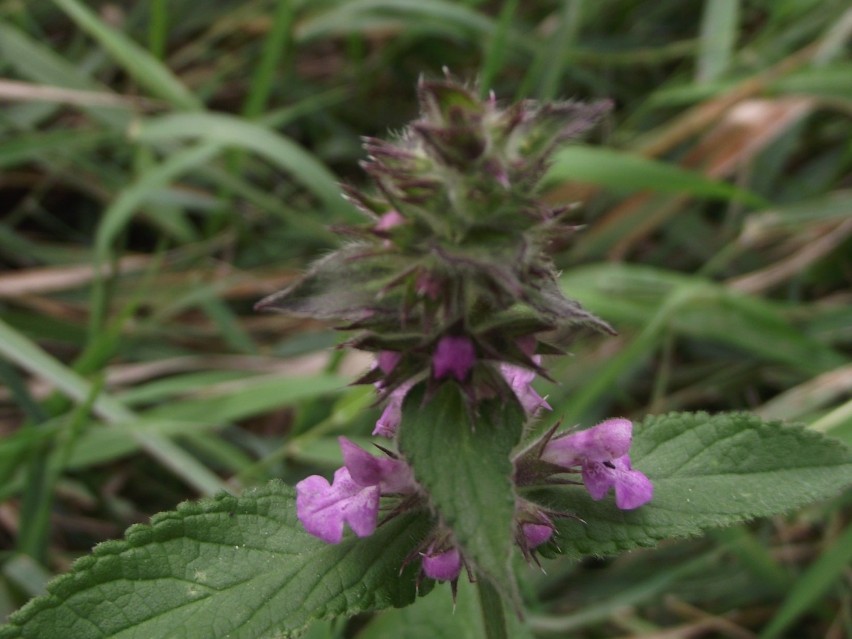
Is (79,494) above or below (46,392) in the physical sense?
below

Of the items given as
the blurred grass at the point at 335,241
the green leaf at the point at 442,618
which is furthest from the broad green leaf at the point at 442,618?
the blurred grass at the point at 335,241

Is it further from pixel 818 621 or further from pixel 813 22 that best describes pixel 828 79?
pixel 818 621

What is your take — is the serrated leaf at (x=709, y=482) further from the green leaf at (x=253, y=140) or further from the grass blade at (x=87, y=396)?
the green leaf at (x=253, y=140)

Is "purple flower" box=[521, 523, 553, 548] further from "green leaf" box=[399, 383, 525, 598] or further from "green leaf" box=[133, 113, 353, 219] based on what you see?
"green leaf" box=[133, 113, 353, 219]

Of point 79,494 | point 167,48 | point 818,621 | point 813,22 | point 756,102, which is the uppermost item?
point 167,48

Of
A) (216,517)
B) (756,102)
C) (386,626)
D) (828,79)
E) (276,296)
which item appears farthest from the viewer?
(756,102)

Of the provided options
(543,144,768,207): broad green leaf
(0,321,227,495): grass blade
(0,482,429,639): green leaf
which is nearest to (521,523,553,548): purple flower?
(0,482,429,639): green leaf

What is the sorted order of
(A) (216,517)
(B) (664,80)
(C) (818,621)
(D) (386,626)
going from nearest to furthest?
(A) (216,517)
(D) (386,626)
(C) (818,621)
(B) (664,80)

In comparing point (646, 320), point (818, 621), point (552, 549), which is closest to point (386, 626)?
point (552, 549)
